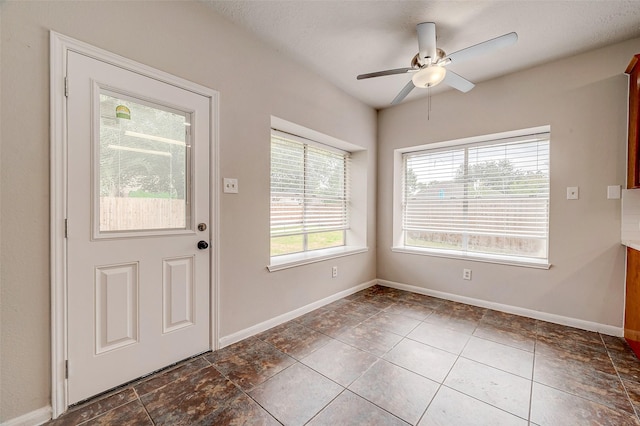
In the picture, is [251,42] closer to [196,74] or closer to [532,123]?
[196,74]

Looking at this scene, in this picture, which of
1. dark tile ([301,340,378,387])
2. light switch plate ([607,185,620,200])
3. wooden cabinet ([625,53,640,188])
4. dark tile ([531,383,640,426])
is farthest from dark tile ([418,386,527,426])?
light switch plate ([607,185,620,200])

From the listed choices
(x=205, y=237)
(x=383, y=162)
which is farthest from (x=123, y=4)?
(x=383, y=162)

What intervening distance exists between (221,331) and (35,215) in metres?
1.41

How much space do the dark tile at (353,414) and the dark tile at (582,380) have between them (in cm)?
114

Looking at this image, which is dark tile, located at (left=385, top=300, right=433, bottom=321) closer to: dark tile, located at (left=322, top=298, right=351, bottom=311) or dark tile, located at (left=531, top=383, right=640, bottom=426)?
dark tile, located at (left=322, top=298, right=351, bottom=311)

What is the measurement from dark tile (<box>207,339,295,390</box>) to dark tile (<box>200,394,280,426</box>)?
0.48 feet

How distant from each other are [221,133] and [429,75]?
1.72 meters

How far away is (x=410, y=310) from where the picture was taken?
2916 millimetres

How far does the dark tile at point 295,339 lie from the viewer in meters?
2.09

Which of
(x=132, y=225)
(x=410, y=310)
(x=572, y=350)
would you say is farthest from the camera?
(x=410, y=310)

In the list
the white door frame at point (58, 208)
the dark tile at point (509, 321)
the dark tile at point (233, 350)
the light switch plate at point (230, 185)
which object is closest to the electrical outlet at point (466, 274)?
the dark tile at point (509, 321)

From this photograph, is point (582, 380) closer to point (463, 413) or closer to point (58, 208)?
point (463, 413)

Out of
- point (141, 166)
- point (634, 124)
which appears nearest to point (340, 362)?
point (141, 166)

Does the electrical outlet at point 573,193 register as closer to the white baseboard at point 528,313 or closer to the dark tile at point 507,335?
the white baseboard at point 528,313
